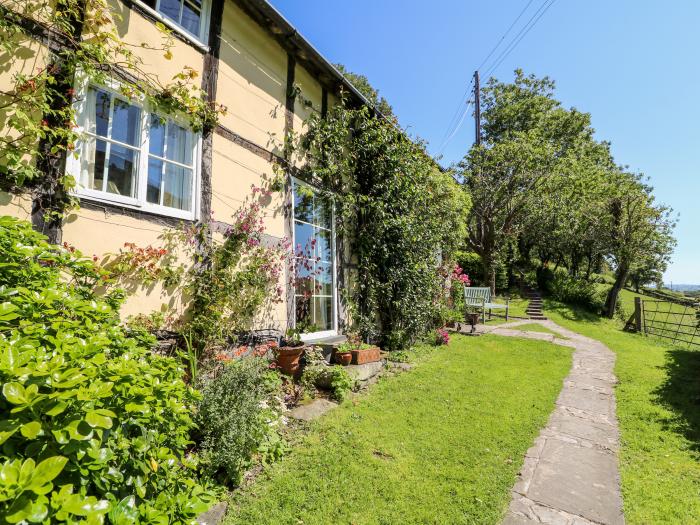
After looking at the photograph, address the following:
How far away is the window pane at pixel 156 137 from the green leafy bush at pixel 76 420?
222 cm

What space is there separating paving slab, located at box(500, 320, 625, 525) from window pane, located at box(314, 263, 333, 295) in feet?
12.8

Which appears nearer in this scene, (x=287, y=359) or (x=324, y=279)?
(x=287, y=359)

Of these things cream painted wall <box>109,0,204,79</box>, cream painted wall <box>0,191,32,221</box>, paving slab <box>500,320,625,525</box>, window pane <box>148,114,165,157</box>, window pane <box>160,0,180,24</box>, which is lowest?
paving slab <box>500,320,625,525</box>

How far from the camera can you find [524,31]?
1109cm

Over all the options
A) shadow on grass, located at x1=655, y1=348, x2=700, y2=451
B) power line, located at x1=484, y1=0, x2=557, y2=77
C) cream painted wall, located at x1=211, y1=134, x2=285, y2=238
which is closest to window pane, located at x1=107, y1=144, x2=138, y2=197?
cream painted wall, located at x1=211, y1=134, x2=285, y2=238

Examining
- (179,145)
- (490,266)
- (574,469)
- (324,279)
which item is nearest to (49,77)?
(179,145)

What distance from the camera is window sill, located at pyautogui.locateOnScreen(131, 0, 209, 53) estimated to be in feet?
12.1

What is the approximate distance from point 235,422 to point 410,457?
1774mm

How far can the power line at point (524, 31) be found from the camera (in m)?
9.79

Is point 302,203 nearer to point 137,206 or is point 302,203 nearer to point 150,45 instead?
point 137,206

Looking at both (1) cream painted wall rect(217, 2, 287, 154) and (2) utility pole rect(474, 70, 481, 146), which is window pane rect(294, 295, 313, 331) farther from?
(2) utility pole rect(474, 70, 481, 146)

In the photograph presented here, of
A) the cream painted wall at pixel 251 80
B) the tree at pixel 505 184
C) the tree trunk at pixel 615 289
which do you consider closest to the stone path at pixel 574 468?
the cream painted wall at pixel 251 80

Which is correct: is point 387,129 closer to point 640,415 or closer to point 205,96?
point 205,96

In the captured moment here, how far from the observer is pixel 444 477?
3.09 metres
